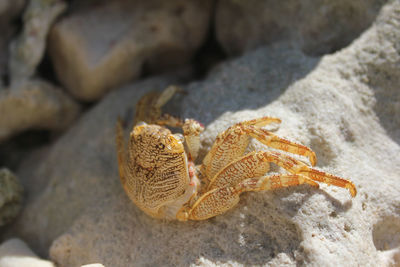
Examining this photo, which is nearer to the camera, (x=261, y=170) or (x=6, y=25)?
(x=261, y=170)

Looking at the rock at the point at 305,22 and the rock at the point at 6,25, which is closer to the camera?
the rock at the point at 305,22

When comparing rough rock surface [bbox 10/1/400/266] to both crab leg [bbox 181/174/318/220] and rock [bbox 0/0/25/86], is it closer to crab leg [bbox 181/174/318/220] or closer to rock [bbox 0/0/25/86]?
crab leg [bbox 181/174/318/220]

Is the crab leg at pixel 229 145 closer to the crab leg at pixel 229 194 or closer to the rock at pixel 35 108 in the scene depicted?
the crab leg at pixel 229 194

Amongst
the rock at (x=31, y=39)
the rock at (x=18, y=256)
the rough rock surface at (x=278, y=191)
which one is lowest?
the rock at (x=18, y=256)

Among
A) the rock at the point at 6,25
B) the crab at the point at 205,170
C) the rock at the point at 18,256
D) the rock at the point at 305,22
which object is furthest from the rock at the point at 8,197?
the rock at the point at 305,22

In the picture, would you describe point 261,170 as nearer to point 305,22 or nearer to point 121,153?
point 121,153

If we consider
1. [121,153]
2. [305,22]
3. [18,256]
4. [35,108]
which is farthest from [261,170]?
[35,108]
